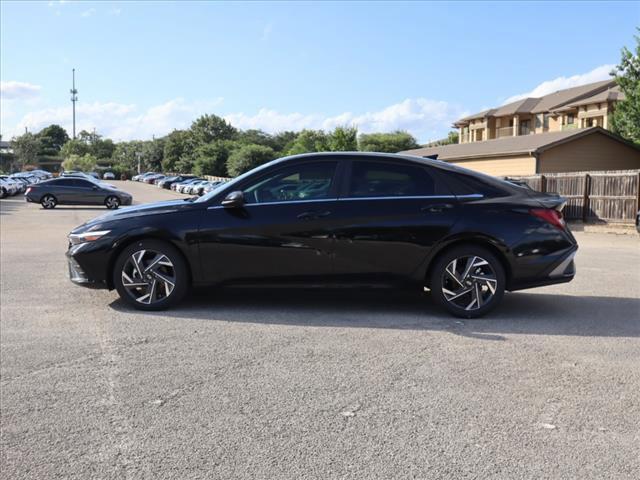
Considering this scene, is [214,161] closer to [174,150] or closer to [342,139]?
[342,139]

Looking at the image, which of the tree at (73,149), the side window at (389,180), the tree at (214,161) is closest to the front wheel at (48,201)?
the side window at (389,180)

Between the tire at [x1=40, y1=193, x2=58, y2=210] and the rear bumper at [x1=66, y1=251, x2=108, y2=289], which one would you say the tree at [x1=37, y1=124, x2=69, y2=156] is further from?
the rear bumper at [x1=66, y1=251, x2=108, y2=289]

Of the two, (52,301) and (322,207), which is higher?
(322,207)

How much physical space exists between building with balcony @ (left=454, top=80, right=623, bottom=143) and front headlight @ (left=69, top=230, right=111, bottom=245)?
141ft

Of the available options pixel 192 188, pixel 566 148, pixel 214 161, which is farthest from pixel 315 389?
pixel 214 161

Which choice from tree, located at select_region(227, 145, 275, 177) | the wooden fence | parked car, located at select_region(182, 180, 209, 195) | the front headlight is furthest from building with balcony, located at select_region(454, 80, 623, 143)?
the front headlight

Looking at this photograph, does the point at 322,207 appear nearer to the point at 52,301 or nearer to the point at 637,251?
the point at 52,301

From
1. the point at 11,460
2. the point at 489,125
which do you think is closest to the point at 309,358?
the point at 11,460

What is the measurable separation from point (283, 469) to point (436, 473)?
2.52 feet

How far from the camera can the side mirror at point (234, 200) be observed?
20.4 ft

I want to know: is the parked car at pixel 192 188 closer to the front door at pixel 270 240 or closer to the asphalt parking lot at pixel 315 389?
the asphalt parking lot at pixel 315 389

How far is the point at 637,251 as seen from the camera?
13.7m

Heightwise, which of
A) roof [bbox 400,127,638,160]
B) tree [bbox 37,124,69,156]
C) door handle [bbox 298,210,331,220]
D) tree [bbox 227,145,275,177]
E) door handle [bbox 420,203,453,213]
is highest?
tree [bbox 37,124,69,156]

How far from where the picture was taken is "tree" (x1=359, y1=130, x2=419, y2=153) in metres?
79.4
